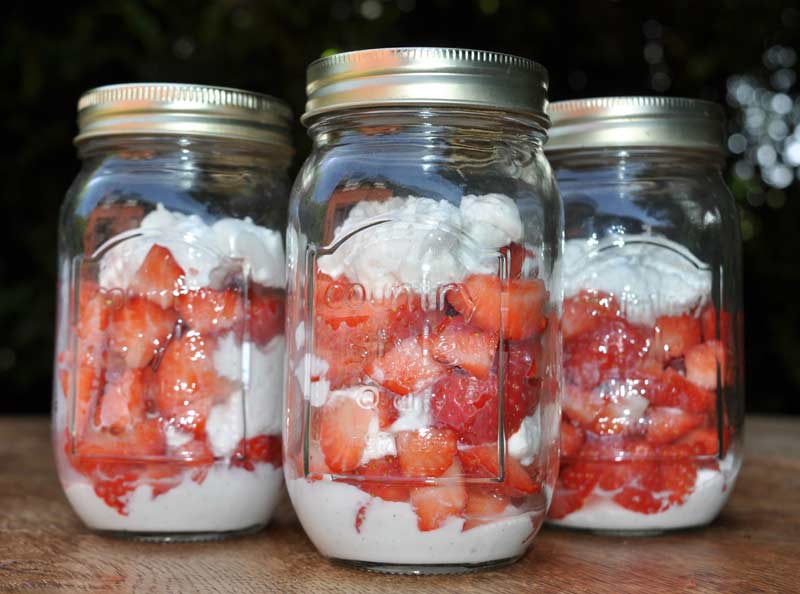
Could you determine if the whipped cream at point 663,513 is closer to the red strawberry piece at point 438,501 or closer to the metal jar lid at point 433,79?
the red strawberry piece at point 438,501

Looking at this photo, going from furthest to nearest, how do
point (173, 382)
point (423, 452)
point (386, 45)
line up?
point (386, 45) < point (173, 382) < point (423, 452)

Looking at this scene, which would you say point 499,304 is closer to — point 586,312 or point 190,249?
point 586,312

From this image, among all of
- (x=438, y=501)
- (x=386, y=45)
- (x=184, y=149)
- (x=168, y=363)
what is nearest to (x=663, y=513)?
(x=438, y=501)

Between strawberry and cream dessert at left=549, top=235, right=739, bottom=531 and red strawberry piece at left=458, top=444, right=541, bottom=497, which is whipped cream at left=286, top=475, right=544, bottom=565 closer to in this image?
red strawberry piece at left=458, top=444, right=541, bottom=497

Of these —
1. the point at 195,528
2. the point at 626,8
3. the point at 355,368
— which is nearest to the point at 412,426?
the point at 355,368

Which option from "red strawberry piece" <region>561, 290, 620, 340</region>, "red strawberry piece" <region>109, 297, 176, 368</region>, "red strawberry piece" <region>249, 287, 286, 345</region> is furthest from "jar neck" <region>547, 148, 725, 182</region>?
"red strawberry piece" <region>109, 297, 176, 368</region>

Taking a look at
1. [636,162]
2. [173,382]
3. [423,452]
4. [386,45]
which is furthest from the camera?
[386,45]

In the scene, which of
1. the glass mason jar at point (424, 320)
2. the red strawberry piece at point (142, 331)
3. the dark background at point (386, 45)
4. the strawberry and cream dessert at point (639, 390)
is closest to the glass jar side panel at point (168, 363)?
the red strawberry piece at point (142, 331)

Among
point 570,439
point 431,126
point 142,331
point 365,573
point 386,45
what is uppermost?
point 386,45
